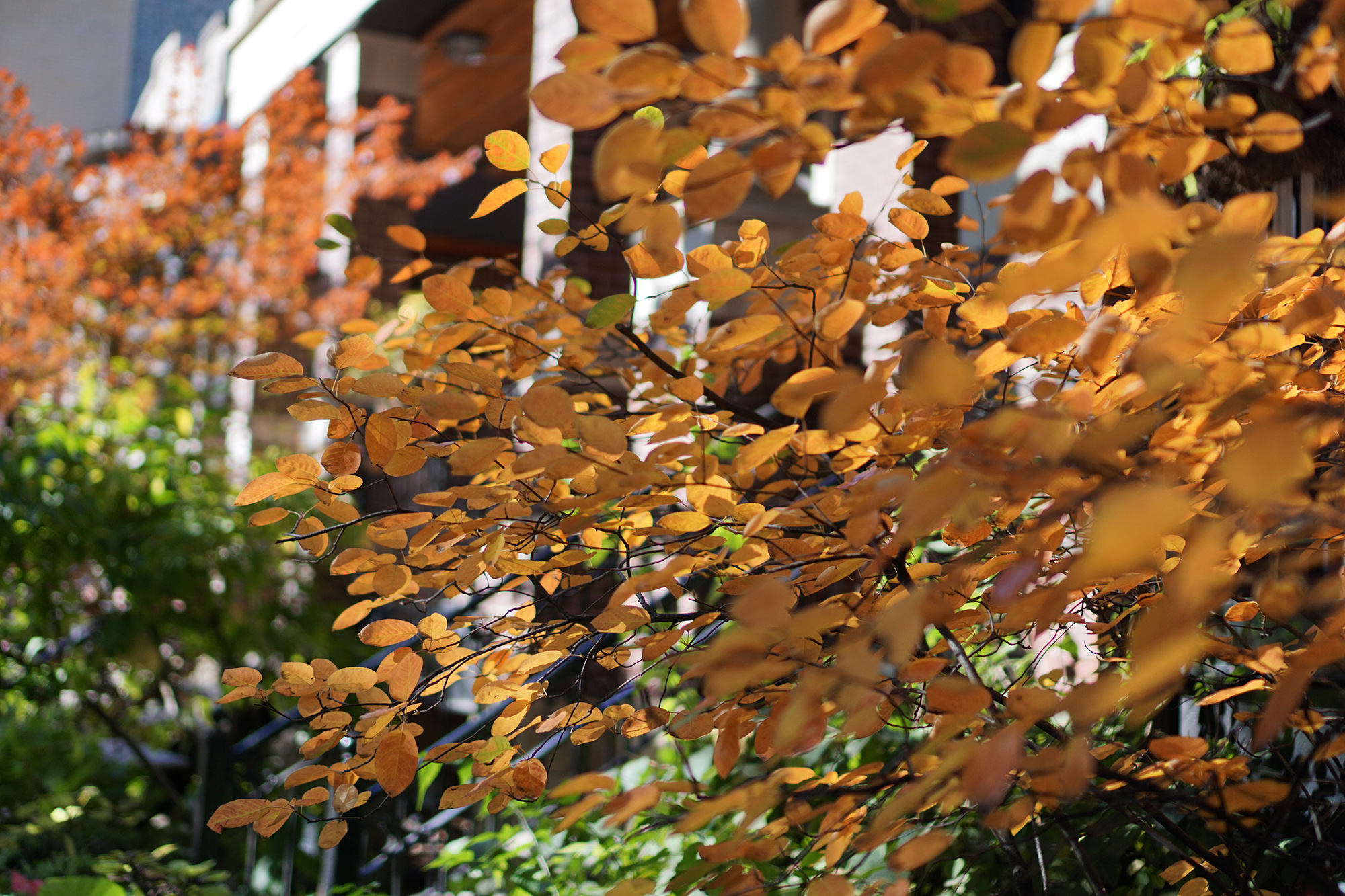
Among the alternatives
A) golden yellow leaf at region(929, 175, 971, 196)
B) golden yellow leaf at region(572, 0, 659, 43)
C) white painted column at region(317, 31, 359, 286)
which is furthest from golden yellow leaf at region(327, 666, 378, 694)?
white painted column at region(317, 31, 359, 286)

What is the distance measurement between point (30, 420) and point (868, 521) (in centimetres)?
560

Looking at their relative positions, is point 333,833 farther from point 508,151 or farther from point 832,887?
point 508,151

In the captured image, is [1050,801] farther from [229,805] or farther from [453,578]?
[229,805]

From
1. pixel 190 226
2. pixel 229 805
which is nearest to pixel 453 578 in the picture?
pixel 229 805

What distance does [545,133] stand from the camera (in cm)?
498

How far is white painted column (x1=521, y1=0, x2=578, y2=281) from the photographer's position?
15.9 feet

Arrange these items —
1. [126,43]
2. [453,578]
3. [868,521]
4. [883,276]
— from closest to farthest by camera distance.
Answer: [868,521], [453,578], [883,276], [126,43]

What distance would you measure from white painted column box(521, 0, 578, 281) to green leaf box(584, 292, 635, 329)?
12.1 feet

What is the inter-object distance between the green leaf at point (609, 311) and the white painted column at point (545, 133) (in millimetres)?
3678

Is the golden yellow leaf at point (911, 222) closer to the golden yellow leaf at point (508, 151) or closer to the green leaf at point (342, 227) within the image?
the golden yellow leaf at point (508, 151)

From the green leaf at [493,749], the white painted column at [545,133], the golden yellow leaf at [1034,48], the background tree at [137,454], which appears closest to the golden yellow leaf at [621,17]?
the golden yellow leaf at [1034,48]

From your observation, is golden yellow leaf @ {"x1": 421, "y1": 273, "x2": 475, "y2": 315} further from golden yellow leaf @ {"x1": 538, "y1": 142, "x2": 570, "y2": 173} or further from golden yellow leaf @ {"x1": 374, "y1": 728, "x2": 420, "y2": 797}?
golden yellow leaf @ {"x1": 374, "y1": 728, "x2": 420, "y2": 797}

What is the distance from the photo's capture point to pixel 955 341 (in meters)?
1.94

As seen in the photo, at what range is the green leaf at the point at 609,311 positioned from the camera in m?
1.11
